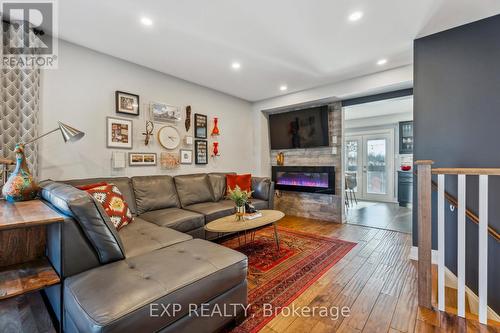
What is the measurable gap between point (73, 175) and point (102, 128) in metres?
0.67

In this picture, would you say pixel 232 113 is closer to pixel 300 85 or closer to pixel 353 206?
pixel 300 85

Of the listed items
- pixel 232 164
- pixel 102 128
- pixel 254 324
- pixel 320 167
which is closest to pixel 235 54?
pixel 102 128

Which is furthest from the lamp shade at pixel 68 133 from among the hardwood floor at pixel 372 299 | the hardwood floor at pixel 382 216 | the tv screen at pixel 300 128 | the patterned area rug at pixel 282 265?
the hardwood floor at pixel 382 216

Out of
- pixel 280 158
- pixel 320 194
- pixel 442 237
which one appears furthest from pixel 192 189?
pixel 442 237

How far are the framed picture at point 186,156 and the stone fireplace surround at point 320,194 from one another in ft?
6.95

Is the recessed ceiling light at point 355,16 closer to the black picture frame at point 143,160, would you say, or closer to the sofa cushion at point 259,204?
the sofa cushion at point 259,204

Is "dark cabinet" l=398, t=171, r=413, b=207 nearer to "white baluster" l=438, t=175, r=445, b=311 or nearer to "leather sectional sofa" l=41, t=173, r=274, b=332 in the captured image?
"white baluster" l=438, t=175, r=445, b=311

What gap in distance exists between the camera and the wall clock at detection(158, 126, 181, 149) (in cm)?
351

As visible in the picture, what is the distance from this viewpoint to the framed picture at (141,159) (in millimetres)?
3186

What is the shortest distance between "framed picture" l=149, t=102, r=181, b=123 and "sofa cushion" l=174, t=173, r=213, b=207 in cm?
95

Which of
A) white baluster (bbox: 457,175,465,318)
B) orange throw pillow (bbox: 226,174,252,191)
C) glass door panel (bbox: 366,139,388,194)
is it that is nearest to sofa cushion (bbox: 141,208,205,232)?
orange throw pillow (bbox: 226,174,252,191)

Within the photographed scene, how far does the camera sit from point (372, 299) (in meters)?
1.87
